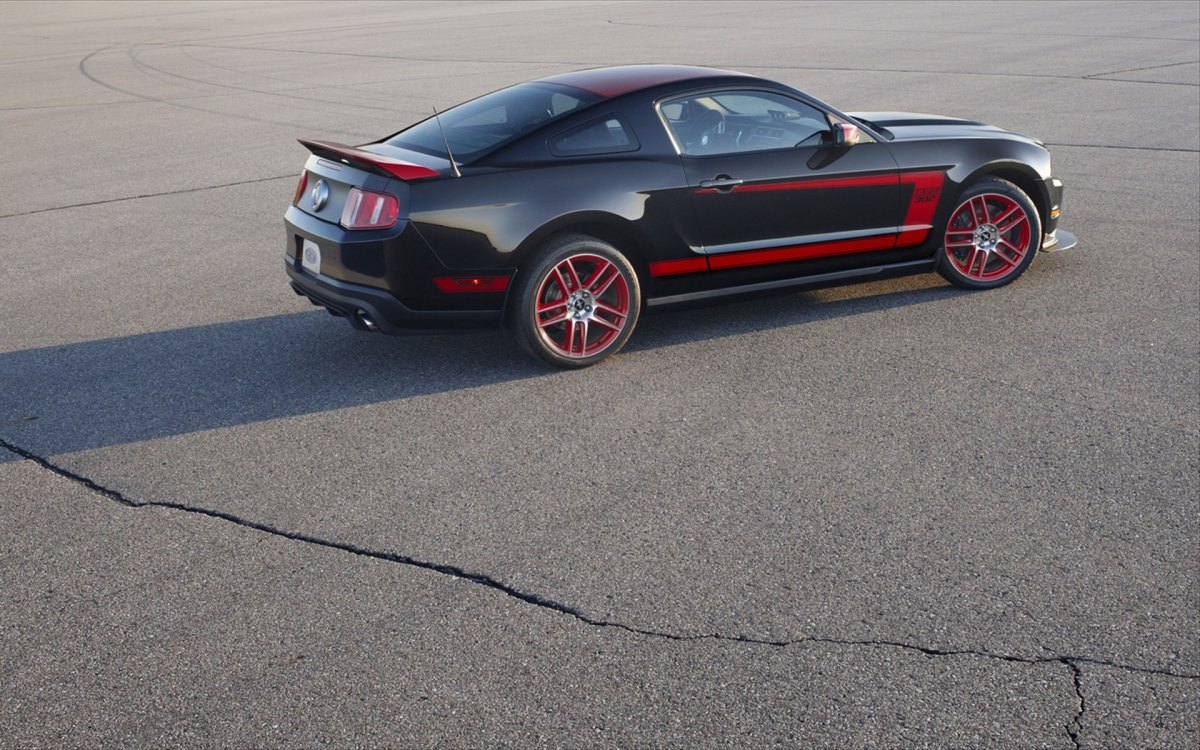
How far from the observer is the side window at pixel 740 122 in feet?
21.7

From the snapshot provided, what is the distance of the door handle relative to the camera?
6.52 meters

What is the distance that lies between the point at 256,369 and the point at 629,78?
2684 millimetres

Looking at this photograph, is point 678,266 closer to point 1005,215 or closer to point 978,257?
point 978,257

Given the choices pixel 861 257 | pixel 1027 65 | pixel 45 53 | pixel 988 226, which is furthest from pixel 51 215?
pixel 45 53

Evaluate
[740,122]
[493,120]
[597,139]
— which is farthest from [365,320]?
[740,122]

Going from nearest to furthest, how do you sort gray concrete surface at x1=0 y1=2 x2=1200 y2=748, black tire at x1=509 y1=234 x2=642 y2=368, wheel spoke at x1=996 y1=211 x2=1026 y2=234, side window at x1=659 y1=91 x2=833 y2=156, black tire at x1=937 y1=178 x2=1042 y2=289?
1. gray concrete surface at x1=0 y1=2 x2=1200 y2=748
2. black tire at x1=509 y1=234 x2=642 y2=368
3. side window at x1=659 y1=91 x2=833 y2=156
4. black tire at x1=937 y1=178 x2=1042 y2=289
5. wheel spoke at x1=996 y1=211 x2=1026 y2=234

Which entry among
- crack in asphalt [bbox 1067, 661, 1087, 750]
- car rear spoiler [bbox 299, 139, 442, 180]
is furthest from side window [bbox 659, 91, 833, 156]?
crack in asphalt [bbox 1067, 661, 1087, 750]

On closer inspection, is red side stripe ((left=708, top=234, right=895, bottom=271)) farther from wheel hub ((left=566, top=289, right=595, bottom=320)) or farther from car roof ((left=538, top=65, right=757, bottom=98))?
car roof ((left=538, top=65, right=757, bottom=98))

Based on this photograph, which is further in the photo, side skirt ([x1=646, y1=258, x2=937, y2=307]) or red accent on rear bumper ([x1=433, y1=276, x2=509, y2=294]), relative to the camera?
side skirt ([x1=646, y1=258, x2=937, y2=307])

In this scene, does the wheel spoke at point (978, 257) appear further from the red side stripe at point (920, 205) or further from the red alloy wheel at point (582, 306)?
the red alloy wheel at point (582, 306)

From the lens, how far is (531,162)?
6.18 meters

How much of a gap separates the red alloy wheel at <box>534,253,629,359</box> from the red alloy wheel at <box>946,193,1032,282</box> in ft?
7.72

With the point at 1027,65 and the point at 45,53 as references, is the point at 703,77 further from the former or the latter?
the point at 45,53

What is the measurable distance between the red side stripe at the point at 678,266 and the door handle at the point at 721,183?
40cm
